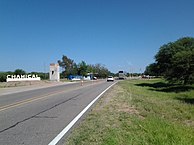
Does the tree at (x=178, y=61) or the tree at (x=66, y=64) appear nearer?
the tree at (x=178, y=61)

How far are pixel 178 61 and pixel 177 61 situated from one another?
0.41m

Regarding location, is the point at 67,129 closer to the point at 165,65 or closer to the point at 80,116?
the point at 80,116

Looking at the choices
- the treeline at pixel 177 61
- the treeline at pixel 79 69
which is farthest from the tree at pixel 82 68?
the treeline at pixel 177 61

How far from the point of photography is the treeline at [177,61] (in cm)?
4041

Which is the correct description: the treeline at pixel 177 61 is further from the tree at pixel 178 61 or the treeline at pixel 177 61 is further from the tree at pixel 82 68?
the tree at pixel 82 68

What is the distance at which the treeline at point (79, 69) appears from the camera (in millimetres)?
139488

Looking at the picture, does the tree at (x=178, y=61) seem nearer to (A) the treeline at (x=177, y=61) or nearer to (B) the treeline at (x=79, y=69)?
(A) the treeline at (x=177, y=61)

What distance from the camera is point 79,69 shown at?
140 meters

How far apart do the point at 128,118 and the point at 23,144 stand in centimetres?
486

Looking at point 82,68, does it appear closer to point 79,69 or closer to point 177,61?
point 79,69

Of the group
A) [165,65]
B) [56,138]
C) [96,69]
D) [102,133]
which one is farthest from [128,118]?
[96,69]

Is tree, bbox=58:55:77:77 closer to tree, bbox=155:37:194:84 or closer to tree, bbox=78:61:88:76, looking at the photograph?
tree, bbox=78:61:88:76

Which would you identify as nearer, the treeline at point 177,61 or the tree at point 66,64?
the treeline at point 177,61

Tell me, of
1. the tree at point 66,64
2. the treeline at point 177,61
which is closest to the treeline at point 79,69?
the tree at point 66,64
